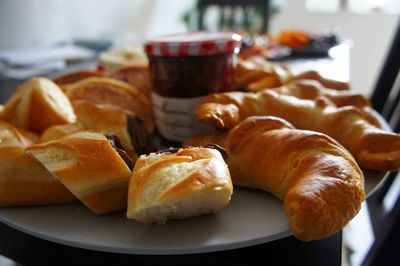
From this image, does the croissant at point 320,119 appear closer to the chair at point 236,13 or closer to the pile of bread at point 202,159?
the pile of bread at point 202,159

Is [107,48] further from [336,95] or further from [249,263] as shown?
[249,263]

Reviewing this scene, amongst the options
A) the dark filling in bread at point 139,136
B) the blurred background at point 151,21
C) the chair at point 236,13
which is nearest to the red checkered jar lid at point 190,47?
the dark filling in bread at point 139,136

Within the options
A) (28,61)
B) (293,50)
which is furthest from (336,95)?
(28,61)

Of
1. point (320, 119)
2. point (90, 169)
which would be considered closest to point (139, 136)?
point (90, 169)

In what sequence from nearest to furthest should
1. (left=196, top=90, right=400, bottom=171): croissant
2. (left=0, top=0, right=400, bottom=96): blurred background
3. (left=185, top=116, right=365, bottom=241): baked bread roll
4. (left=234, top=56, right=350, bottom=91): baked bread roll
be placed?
(left=185, top=116, right=365, bottom=241): baked bread roll, (left=196, top=90, right=400, bottom=171): croissant, (left=234, top=56, right=350, bottom=91): baked bread roll, (left=0, top=0, right=400, bottom=96): blurred background

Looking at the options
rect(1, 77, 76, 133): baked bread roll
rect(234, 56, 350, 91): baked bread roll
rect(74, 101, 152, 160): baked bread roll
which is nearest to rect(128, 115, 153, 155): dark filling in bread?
rect(74, 101, 152, 160): baked bread roll

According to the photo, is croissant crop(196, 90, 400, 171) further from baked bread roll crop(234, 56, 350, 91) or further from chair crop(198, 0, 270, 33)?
chair crop(198, 0, 270, 33)
